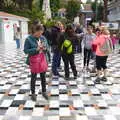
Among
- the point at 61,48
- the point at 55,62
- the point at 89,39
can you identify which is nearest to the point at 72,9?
the point at 89,39

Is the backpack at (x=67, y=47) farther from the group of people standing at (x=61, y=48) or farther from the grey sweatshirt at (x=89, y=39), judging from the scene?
the grey sweatshirt at (x=89, y=39)

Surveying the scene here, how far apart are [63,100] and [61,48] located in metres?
2.47

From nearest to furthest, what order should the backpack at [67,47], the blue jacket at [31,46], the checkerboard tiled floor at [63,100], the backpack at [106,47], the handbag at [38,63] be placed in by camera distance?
the checkerboard tiled floor at [63,100]
the blue jacket at [31,46]
the handbag at [38,63]
the backpack at [106,47]
the backpack at [67,47]

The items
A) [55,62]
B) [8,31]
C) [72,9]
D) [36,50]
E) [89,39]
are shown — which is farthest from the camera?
[72,9]

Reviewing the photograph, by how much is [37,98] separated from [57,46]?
2.72 m

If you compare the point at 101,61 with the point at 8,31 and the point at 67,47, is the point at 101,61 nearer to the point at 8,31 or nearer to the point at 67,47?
the point at 67,47

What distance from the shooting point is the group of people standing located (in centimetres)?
660

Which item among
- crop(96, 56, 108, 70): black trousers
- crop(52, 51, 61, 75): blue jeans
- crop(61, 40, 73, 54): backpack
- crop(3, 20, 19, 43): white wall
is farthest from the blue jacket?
crop(3, 20, 19, 43): white wall

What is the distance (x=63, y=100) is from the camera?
22.7ft

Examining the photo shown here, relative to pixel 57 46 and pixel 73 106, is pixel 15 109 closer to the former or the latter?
pixel 73 106

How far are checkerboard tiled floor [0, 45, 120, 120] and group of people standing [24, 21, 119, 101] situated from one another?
0.36 meters

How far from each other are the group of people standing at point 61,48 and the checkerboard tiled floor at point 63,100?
0.36 m

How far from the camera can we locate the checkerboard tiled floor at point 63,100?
591 cm

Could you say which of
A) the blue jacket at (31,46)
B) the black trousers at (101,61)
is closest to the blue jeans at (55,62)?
the black trousers at (101,61)
